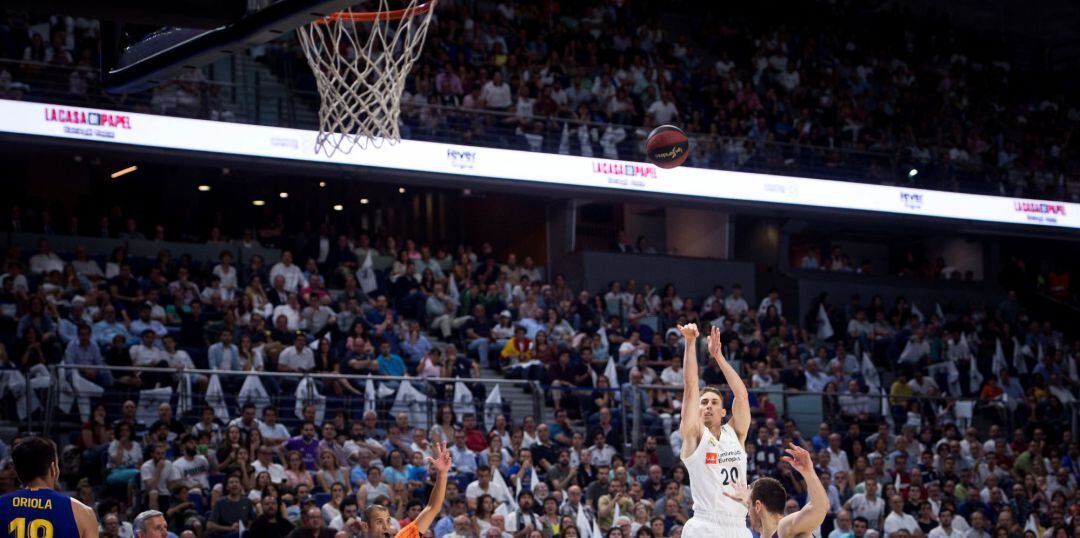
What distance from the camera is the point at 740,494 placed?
294 inches

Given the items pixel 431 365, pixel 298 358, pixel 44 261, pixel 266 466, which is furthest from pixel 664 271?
pixel 266 466

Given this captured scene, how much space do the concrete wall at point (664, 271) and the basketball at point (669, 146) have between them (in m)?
8.00

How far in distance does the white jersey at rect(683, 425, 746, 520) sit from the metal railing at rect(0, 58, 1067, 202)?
951cm

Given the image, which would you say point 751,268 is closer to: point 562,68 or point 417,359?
point 562,68

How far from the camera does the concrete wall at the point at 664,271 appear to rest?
1997 cm

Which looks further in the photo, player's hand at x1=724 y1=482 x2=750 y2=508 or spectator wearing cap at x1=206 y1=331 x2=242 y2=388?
spectator wearing cap at x1=206 y1=331 x2=242 y2=388

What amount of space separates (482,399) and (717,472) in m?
7.15

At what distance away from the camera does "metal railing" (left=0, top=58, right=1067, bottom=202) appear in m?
15.1

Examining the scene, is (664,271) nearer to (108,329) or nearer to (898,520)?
(898,520)

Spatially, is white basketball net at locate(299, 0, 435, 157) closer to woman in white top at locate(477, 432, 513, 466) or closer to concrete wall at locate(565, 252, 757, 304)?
woman in white top at locate(477, 432, 513, 466)

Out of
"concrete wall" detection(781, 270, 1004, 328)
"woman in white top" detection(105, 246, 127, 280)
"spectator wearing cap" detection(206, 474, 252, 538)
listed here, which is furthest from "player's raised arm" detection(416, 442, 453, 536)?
"concrete wall" detection(781, 270, 1004, 328)

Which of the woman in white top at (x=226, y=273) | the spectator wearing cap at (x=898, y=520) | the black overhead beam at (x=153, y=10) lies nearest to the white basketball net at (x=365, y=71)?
the black overhead beam at (x=153, y=10)

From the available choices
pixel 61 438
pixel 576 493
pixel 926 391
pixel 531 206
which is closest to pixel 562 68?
pixel 531 206

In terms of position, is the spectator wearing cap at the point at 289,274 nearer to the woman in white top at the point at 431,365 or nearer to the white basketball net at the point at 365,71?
the woman in white top at the point at 431,365
